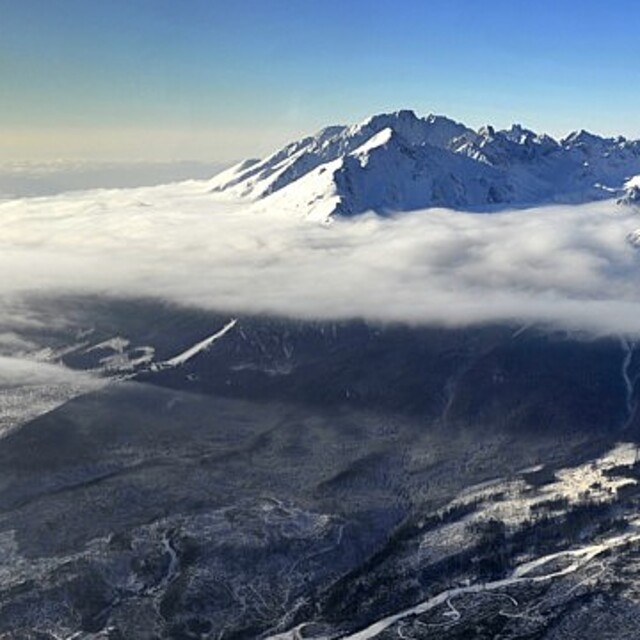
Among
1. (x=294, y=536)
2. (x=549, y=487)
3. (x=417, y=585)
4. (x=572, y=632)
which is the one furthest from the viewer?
→ (x=549, y=487)

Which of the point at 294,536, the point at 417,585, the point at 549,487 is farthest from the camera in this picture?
the point at 549,487

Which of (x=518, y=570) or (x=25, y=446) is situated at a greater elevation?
(x=25, y=446)

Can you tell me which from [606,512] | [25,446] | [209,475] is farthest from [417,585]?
[25,446]

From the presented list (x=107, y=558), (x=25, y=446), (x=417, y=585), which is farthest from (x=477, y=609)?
(x=25, y=446)

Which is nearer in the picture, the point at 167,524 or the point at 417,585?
the point at 417,585

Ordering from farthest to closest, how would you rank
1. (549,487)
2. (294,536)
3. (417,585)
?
(549,487) → (294,536) → (417,585)

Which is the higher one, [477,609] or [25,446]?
[25,446]

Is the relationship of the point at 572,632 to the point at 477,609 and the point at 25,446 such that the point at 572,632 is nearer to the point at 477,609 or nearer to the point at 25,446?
the point at 477,609

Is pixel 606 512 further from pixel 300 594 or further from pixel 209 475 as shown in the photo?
pixel 209 475

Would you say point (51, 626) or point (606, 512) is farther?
point (606, 512)
